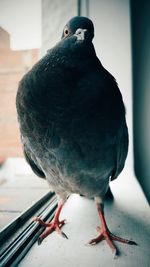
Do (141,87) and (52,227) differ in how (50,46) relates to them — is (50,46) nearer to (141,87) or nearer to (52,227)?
(141,87)

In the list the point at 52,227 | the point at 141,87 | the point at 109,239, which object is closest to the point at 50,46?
the point at 141,87

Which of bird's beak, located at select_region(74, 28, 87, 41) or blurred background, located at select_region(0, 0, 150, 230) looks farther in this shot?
blurred background, located at select_region(0, 0, 150, 230)

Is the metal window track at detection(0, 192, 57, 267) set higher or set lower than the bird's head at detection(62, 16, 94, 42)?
lower

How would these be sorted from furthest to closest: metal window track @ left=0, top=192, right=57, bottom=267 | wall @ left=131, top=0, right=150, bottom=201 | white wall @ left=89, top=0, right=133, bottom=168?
white wall @ left=89, top=0, right=133, bottom=168 < wall @ left=131, top=0, right=150, bottom=201 < metal window track @ left=0, top=192, right=57, bottom=267

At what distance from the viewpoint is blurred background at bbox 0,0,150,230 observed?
1377mm

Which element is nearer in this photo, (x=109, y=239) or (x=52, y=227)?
(x=109, y=239)

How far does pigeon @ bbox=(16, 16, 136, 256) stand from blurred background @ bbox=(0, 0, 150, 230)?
1.05 ft

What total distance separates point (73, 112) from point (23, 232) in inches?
21.5

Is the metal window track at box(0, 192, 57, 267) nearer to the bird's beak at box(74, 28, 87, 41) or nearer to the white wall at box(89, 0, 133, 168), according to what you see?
the bird's beak at box(74, 28, 87, 41)

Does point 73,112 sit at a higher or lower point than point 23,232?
higher

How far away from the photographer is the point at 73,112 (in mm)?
1008

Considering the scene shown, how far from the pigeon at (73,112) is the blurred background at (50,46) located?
0.32 m

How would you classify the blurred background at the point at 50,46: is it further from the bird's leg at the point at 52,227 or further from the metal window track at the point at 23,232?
the bird's leg at the point at 52,227

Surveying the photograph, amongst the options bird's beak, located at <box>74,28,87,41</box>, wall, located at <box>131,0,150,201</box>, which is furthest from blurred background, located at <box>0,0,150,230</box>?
bird's beak, located at <box>74,28,87,41</box>
